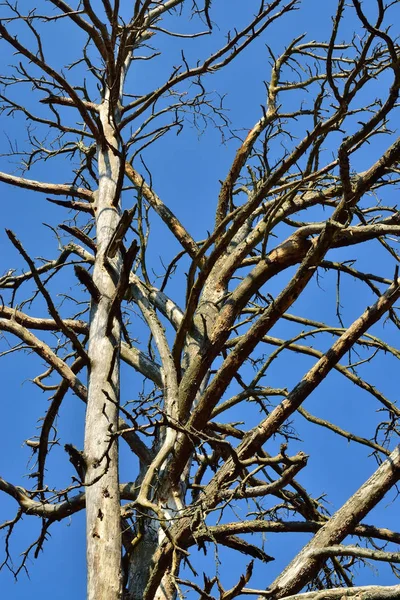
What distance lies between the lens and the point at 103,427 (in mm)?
4285

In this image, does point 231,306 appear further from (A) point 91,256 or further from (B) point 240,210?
(A) point 91,256

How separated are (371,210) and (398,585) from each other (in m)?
4.13

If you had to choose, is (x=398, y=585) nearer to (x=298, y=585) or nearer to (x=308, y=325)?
(x=298, y=585)

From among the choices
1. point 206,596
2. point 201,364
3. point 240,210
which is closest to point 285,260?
point 240,210

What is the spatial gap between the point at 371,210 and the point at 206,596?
4395 millimetres

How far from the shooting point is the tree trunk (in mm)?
3678

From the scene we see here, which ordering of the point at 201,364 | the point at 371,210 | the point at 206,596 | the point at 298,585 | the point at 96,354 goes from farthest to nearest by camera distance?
the point at 371,210
the point at 201,364
the point at 96,354
the point at 298,585
the point at 206,596

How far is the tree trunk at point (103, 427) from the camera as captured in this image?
368 cm

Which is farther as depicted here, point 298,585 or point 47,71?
point 47,71

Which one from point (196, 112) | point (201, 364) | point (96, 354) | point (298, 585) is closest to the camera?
point (298, 585)

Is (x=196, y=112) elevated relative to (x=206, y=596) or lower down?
elevated

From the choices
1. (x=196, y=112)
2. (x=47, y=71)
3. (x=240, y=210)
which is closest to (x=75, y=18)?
(x=47, y=71)

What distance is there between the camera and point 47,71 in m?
6.13

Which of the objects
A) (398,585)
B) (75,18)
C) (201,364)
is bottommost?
(398,585)
